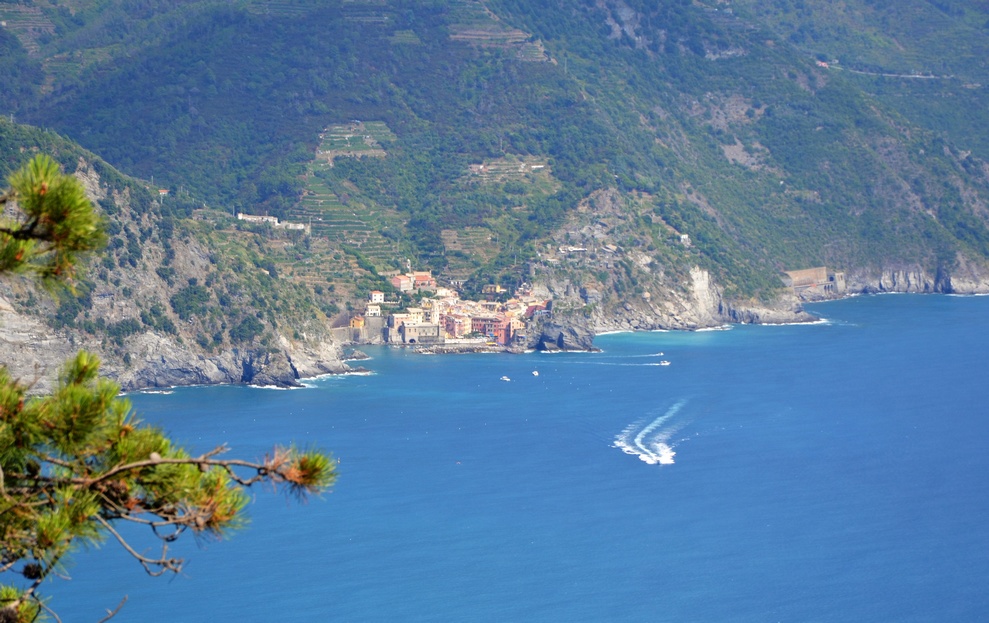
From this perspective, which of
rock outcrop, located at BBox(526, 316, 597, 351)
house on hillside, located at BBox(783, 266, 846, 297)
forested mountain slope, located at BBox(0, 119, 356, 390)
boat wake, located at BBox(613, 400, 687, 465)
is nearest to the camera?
boat wake, located at BBox(613, 400, 687, 465)

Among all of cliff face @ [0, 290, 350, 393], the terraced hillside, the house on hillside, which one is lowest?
cliff face @ [0, 290, 350, 393]

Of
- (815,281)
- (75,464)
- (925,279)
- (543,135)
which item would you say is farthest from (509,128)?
(75,464)

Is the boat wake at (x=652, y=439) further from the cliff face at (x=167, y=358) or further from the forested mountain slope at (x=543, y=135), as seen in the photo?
the forested mountain slope at (x=543, y=135)

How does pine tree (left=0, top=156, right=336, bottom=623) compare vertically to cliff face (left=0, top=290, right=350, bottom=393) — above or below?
above

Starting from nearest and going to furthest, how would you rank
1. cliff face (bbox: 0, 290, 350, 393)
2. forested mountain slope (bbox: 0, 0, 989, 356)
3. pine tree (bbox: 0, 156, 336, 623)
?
pine tree (bbox: 0, 156, 336, 623)
cliff face (bbox: 0, 290, 350, 393)
forested mountain slope (bbox: 0, 0, 989, 356)

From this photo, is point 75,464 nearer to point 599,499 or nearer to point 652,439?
point 599,499

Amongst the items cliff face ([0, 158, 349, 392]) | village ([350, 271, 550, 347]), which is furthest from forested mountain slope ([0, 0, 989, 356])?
cliff face ([0, 158, 349, 392])

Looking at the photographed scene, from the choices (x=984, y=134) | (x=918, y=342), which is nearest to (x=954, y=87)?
(x=984, y=134)

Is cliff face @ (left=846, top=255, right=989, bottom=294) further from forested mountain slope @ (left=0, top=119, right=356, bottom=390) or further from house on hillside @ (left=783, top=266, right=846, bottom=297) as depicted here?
forested mountain slope @ (left=0, top=119, right=356, bottom=390)
